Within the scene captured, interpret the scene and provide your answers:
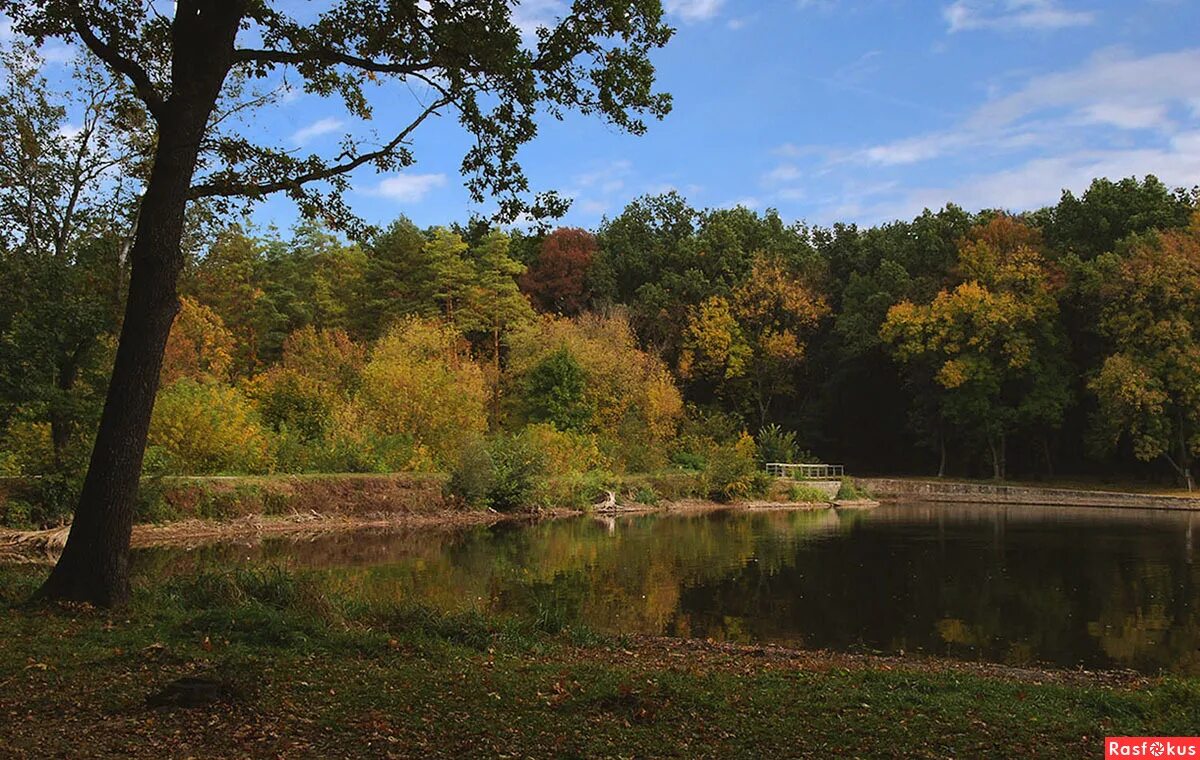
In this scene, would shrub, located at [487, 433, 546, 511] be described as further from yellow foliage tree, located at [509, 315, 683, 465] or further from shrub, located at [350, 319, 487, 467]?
yellow foliage tree, located at [509, 315, 683, 465]

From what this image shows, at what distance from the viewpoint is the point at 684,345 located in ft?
158

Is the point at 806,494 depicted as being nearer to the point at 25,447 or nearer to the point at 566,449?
the point at 566,449

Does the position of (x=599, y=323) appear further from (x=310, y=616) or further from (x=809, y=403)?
(x=310, y=616)

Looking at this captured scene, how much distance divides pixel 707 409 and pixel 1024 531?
22.9m

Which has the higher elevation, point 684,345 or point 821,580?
point 684,345

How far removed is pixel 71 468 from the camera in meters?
17.3

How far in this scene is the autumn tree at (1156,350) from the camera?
119ft

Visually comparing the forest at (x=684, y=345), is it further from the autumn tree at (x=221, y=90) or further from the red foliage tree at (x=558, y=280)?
the autumn tree at (x=221, y=90)

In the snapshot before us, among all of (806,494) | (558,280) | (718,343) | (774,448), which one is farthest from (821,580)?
(558,280)

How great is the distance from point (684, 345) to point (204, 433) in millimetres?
29006

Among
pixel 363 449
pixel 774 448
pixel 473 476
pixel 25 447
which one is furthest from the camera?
pixel 774 448

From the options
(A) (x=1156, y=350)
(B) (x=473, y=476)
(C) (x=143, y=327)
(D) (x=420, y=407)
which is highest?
(A) (x=1156, y=350)

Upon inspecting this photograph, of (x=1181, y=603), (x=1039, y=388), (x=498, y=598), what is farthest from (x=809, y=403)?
(x=498, y=598)

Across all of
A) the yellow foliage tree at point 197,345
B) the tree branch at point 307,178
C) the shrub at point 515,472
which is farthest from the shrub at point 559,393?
the tree branch at point 307,178
